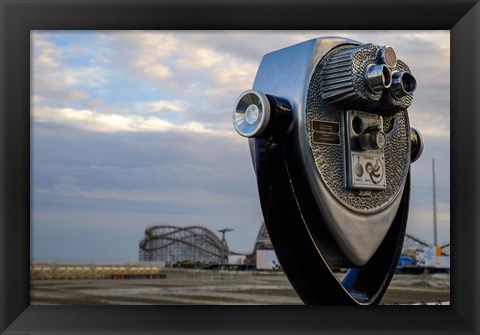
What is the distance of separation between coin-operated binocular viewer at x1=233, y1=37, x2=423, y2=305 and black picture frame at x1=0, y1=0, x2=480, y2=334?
0.25 meters

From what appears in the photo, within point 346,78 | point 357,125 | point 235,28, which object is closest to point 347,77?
point 346,78

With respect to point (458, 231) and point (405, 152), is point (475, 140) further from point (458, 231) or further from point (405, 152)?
point (405, 152)

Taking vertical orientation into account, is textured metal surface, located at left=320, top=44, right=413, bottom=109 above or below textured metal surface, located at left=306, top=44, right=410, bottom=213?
above

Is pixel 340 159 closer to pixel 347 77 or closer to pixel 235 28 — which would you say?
pixel 347 77

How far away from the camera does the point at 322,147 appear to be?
102 inches

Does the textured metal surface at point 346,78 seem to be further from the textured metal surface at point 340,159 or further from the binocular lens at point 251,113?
the binocular lens at point 251,113

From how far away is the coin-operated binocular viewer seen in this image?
254 centimetres

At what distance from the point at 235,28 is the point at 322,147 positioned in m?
0.54

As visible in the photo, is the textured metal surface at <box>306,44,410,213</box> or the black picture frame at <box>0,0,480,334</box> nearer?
the black picture frame at <box>0,0,480,334</box>

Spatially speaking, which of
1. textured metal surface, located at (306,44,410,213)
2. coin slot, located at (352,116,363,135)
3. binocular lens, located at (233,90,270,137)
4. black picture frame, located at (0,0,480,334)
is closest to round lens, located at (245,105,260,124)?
binocular lens, located at (233,90,270,137)

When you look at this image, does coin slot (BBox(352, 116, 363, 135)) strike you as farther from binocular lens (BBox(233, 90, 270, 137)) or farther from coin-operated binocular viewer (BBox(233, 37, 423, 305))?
binocular lens (BBox(233, 90, 270, 137))

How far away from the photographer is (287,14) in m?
2.27

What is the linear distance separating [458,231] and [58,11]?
134 cm

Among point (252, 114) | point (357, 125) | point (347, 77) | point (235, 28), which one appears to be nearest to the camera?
point (235, 28)
